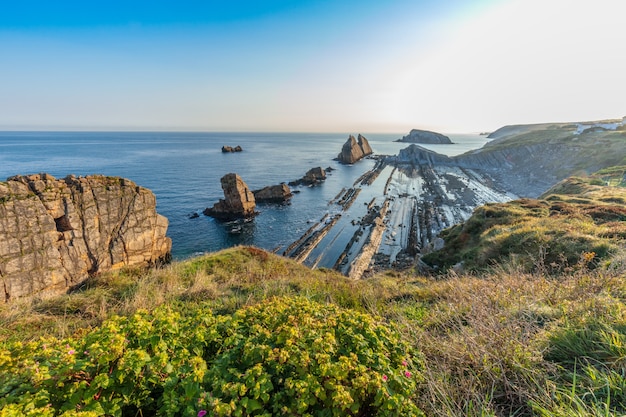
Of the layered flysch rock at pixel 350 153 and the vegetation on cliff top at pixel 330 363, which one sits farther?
the layered flysch rock at pixel 350 153

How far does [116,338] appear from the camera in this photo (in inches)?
122

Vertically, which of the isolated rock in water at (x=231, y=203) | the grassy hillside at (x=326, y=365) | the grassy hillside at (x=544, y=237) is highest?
the grassy hillside at (x=326, y=365)

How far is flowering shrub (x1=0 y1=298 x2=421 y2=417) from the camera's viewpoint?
2656mm

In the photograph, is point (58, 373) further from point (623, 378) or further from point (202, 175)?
point (202, 175)

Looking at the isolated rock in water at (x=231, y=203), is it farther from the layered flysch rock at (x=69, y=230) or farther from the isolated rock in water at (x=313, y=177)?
the isolated rock in water at (x=313, y=177)

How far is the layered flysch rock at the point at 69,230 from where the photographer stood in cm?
1858

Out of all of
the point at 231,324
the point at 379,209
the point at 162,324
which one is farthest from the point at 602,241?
the point at 379,209

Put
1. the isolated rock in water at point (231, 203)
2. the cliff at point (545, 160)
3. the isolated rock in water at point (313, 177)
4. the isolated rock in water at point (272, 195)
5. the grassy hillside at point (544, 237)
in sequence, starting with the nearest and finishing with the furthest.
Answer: the grassy hillside at point (544, 237) → the isolated rock in water at point (231, 203) → the isolated rock in water at point (272, 195) → the cliff at point (545, 160) → the isolated rock in water at point (313, 177)

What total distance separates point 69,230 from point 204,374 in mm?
27633

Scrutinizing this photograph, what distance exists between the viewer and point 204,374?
295 cm

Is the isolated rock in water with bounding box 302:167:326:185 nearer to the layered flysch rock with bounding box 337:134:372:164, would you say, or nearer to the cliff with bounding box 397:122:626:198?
the layered flysch rock with bounding box 337:134:372:164

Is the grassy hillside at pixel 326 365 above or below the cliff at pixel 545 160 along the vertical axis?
below

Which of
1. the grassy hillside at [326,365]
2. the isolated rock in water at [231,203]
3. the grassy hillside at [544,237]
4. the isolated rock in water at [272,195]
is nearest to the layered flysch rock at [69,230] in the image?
the isolated rock in water at [231,203]

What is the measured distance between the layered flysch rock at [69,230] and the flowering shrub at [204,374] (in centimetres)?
2158
